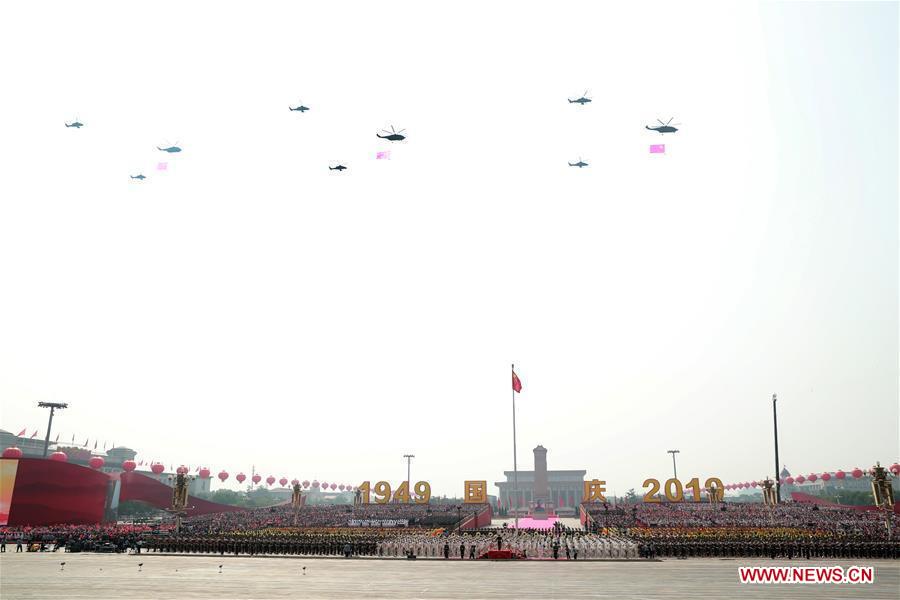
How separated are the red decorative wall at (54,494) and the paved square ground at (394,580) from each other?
21.2 m

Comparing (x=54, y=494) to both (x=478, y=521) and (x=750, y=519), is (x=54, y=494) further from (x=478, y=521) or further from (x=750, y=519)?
(x=750, y=519)

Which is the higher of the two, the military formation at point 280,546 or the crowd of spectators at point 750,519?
the crowd of spectators at point 750,519

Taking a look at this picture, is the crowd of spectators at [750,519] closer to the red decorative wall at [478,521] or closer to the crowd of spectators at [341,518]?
the red decorative wall at [478,521]

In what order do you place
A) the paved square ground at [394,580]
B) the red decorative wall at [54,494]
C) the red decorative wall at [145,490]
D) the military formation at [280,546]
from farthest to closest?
the red decorative wall at [145,490] → the red decorative wall at [54,494] → the military formation at [280,546] → the paved square ground at [394,580]

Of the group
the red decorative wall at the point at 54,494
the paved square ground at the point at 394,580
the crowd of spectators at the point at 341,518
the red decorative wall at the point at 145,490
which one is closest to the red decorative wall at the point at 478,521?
the crowd of spectators at the point at 341,518

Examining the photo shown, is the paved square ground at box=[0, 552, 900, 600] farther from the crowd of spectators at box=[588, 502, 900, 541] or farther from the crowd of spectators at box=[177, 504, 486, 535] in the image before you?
the crowd of spectators at box=[177, 504, 486, 535]

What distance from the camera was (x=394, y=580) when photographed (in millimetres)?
32281

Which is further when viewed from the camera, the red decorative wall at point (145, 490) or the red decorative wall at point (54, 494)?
the red decorative wall at point (145, 490)

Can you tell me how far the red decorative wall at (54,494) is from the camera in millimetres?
62125

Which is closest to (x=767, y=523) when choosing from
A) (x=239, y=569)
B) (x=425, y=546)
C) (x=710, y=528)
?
(x=710, y=528)

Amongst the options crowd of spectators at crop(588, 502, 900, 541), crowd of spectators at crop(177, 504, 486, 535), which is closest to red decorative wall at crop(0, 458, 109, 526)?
crowd of spectators at crop(177, 504, 486, 535)

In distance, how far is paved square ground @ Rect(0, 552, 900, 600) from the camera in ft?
90.4

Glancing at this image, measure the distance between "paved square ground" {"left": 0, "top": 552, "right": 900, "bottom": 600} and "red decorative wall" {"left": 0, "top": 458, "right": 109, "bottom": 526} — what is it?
21.2 metres

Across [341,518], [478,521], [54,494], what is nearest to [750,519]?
[478,521]
